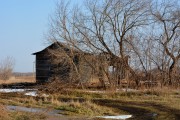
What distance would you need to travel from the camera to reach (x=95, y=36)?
35750mm

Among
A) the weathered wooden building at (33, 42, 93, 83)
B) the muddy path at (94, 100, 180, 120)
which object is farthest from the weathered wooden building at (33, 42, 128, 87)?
the muddy path at (94, 100, 180, 120)

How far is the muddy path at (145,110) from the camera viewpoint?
17.1m

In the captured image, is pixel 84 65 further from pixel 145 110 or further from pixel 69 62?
pixel 145 110

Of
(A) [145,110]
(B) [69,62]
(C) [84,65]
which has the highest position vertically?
(B) [69,62]

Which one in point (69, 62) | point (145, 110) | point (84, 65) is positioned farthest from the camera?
point (84, 65)

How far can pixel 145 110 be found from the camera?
19.1 metres

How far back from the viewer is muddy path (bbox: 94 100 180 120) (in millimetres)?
17095

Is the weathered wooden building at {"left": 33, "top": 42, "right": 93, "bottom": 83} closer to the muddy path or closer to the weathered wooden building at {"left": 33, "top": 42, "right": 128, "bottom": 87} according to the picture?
the weathered wooden building at {"left": 33, "top": 42, "right": 128, "bottom": 87}

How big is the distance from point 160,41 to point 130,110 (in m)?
18.0

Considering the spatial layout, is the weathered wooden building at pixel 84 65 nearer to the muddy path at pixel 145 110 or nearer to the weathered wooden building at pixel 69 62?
the weathered wooden building at pixel 69 62

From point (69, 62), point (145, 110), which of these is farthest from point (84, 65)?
→ point (145, 110)

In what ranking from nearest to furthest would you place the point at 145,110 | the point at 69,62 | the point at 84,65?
1. the point at 145,110
2. the point at 69,62
3. the point at 84,65

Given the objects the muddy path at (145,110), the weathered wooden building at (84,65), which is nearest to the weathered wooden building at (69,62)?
the weathered wooden building at (84,65)

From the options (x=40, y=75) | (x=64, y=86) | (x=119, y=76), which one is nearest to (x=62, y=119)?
(x=64, y=86)
